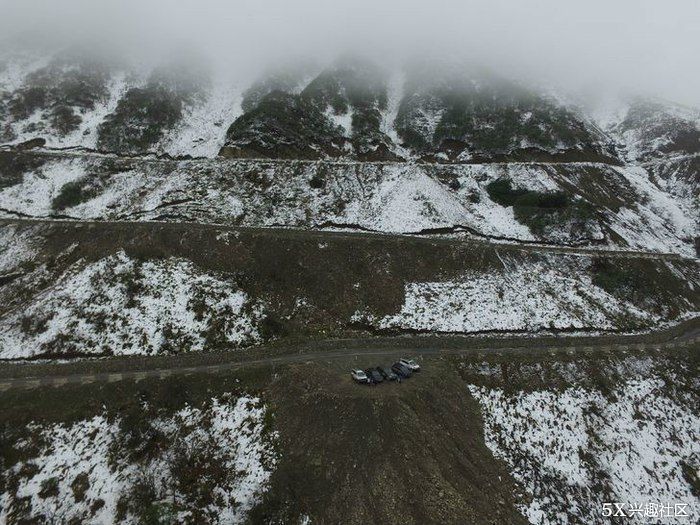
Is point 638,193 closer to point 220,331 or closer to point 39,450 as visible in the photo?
point 220,331

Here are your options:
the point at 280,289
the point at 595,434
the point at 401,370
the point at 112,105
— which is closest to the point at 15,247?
the point at 280,289

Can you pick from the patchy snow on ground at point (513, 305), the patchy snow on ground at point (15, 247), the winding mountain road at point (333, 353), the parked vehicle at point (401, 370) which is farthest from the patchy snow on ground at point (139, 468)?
the patchy snow on ground at point (15, 247)

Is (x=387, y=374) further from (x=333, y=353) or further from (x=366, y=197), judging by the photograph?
(x=366, y=197)

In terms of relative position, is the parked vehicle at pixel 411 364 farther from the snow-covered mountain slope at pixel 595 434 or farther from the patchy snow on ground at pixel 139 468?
the patchy snow on ground at pixel 139 468

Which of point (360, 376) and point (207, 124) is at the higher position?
point (360, 376)

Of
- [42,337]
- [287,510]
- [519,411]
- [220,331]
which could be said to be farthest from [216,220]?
[519,411]

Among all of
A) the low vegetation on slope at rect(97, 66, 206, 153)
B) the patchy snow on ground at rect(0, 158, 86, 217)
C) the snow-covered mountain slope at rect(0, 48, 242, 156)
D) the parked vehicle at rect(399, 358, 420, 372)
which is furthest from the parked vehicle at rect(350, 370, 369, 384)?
the low vegetation on slope at rect(97, 66, 206, 153)
